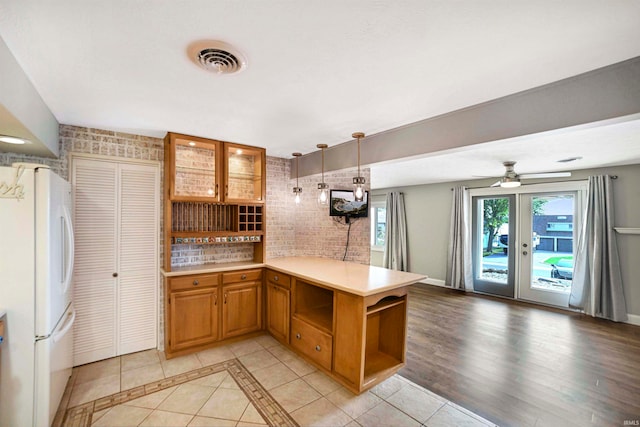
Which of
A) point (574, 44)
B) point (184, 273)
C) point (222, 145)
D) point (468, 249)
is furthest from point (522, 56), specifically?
point (468, 249)

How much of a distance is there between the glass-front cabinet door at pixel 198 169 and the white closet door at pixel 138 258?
0.31 metres

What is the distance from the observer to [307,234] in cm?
402

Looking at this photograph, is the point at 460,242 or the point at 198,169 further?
the point at 460,242

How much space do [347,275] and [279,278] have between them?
909 mm

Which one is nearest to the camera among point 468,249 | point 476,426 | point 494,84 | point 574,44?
point 574,44

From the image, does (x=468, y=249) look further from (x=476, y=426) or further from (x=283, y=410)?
(x=283, y=410)

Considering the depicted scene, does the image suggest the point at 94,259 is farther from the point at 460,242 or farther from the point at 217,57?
the point at 460,242

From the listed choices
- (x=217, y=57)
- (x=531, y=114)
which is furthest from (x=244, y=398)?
(x=531, y=114)

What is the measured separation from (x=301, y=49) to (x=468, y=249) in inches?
220

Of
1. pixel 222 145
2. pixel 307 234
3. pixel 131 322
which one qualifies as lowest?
pixel 131 322

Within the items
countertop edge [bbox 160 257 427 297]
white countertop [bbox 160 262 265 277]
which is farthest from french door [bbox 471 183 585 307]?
white countertop [bbox 160 262 265 277]

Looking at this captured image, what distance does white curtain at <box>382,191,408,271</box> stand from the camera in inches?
267

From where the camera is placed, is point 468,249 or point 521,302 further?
point 468,249

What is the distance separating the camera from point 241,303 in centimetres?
331
